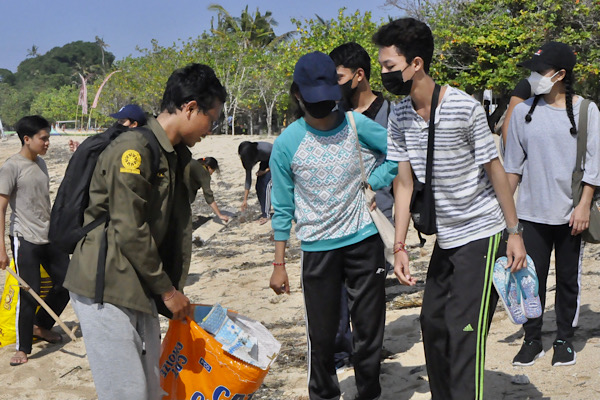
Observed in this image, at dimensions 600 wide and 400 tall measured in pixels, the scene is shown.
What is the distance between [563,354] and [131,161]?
2.98m

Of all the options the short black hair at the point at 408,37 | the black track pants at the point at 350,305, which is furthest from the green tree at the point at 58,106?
the short black hair at the point at 408,37

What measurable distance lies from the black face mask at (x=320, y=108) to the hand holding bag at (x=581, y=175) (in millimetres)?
1583

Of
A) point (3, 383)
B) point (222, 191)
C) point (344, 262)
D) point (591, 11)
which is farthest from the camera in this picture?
point (222, 191)

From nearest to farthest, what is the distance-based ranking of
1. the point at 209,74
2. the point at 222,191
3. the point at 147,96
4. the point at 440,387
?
the point at 209,74 → the point at 440,387 → the point at 222,191 → the point at 147,96

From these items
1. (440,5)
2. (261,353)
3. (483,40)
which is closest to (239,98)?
(440,5)

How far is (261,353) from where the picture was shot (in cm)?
315

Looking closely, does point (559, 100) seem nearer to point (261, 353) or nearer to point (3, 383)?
point (261, 353)

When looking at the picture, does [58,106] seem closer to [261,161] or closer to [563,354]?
[261,161]

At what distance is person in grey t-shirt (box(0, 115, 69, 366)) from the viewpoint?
17.9 feet

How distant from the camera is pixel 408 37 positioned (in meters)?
2.93

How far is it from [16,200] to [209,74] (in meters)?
3.40

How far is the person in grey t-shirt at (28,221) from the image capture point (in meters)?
5.46

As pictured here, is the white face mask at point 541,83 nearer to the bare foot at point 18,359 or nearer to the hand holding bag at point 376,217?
the hand holding bag at point 376,217

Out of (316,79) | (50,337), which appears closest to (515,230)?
(316,79)
